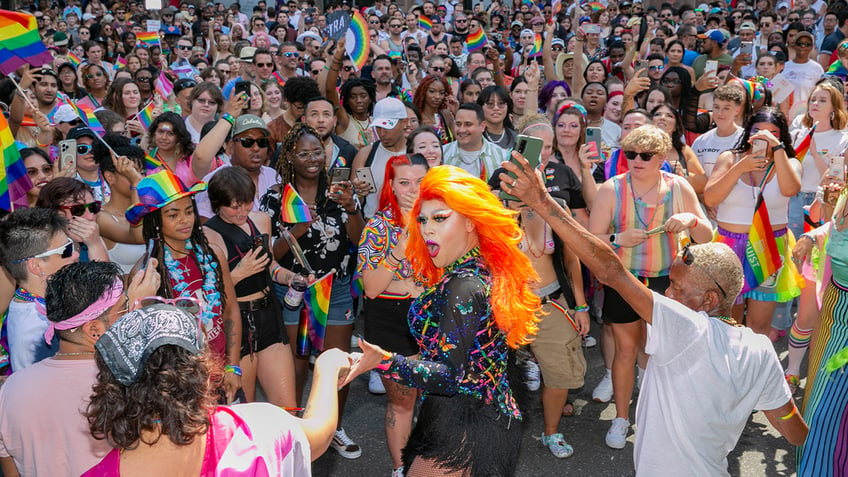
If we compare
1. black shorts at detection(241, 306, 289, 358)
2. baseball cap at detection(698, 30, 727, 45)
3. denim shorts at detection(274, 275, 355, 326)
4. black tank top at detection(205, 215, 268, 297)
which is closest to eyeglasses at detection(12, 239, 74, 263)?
black tank top at detection(205, 215, 268, 297)

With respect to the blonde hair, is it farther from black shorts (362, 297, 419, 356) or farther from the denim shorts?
the denim shorts

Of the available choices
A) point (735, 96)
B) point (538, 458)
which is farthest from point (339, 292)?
point (735, 96)

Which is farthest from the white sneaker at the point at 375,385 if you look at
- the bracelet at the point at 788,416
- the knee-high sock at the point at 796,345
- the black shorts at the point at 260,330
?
the bracelet at the point at 788,416

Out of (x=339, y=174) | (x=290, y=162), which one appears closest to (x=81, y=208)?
(x=290, y=162)

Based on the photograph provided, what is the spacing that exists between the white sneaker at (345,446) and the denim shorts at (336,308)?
28.3 inches

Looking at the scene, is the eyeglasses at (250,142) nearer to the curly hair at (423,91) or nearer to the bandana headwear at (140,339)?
the curly hair at (423,91)

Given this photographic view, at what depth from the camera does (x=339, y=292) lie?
4.78 metres

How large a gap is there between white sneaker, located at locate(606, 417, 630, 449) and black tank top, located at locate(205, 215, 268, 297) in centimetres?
240

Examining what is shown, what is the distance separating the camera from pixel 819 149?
6355mm

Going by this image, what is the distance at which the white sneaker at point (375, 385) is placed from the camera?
17.8 ft

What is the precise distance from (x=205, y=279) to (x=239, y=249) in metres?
0.50

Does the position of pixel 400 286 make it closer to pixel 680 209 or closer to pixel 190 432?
pixel 680 209

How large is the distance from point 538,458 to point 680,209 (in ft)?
6.02

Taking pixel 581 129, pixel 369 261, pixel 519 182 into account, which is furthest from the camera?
pixel 581 129
